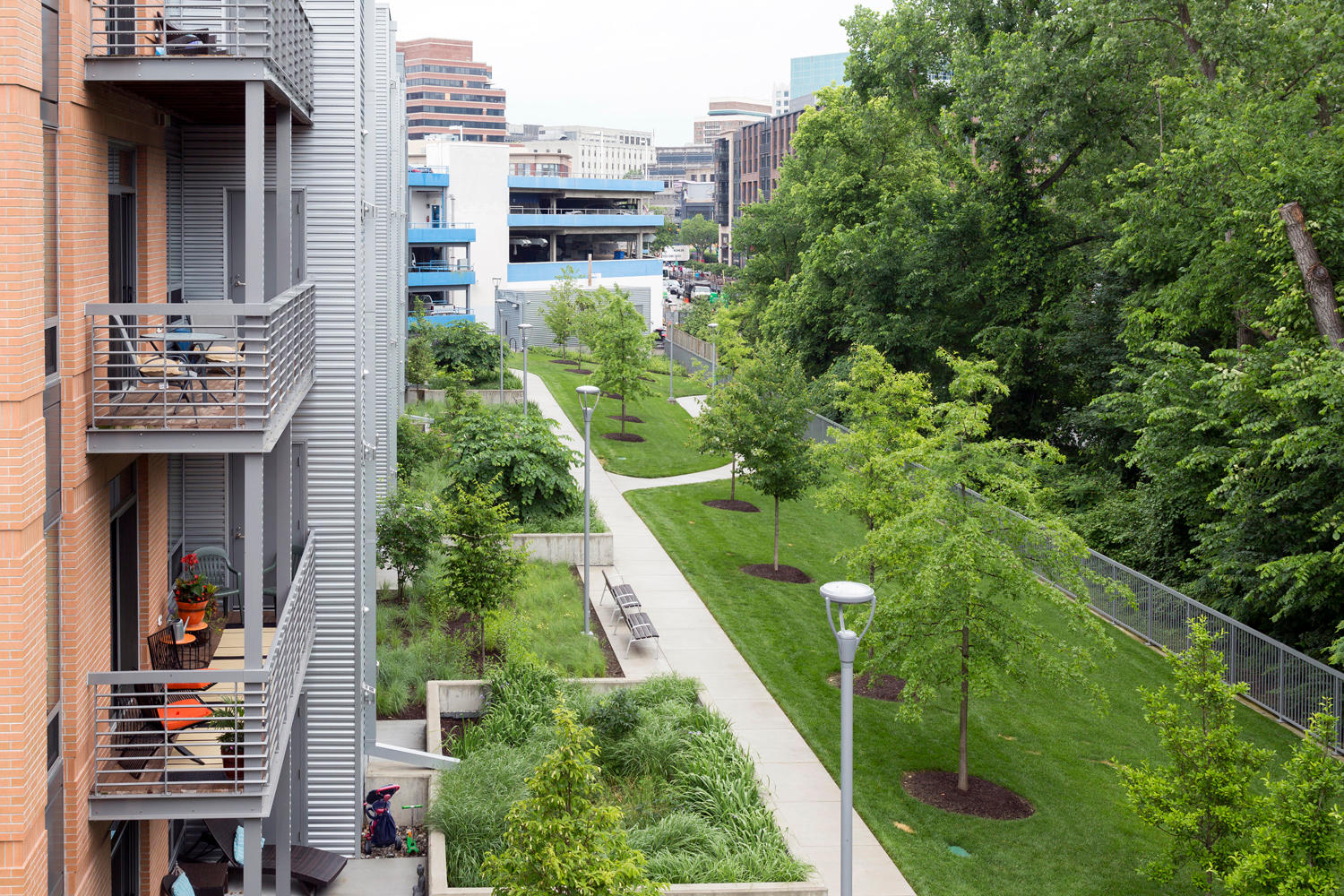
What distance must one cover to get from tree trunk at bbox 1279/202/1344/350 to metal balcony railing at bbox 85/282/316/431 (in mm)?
18472

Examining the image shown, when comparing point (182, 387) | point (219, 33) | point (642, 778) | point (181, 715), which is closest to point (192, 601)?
point (181, 715)

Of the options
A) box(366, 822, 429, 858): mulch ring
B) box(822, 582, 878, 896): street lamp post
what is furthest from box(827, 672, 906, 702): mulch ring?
box(822, 582, 878, 896): street lamp post

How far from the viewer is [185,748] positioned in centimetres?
1000

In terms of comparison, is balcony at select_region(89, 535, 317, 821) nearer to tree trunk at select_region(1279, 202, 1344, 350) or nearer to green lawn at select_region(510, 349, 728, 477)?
tree trunk at select_region(1279, 202, 1344, 350)

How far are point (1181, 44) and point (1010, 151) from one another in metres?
5.72

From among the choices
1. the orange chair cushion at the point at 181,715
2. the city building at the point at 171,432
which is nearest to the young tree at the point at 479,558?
the city building at the point at 171,432

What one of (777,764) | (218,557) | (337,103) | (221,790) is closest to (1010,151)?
(777,764)

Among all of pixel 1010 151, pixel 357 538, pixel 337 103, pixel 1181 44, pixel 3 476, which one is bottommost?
pixel 357 538

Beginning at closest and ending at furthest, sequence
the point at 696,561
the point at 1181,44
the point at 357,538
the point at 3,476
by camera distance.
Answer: the point at 3,476, the point at 357,538, the point at 696,561, the point at 1181,44

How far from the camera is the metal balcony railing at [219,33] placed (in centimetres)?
980

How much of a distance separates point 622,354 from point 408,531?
22.7 meters

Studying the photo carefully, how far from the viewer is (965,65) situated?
126ft

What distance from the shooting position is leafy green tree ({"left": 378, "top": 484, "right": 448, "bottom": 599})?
935 inches

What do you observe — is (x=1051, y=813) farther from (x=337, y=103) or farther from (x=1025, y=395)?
(x=1025, y=395)
